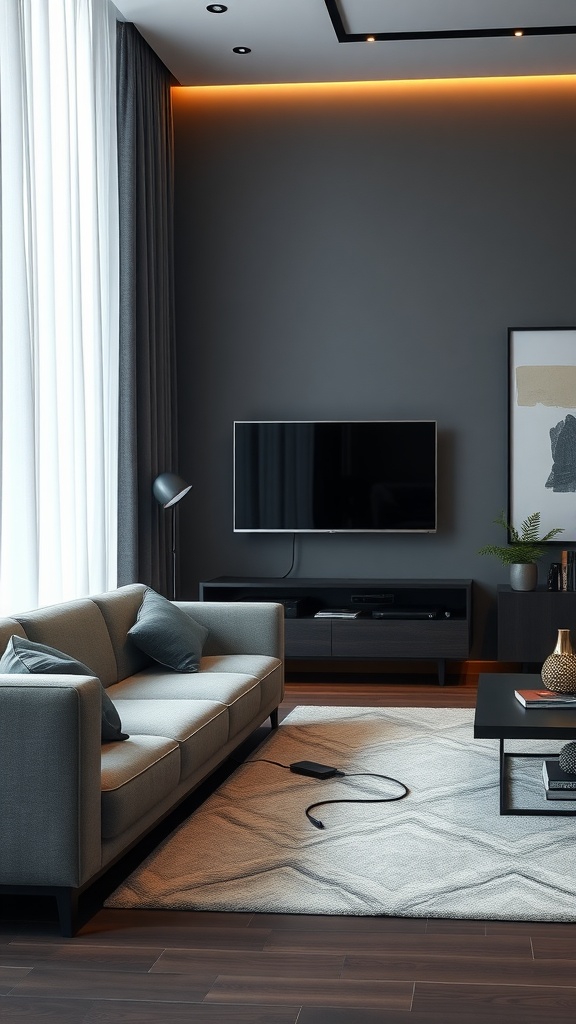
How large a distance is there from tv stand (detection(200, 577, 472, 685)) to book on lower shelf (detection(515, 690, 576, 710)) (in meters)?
2.12

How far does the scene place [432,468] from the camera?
621 cm

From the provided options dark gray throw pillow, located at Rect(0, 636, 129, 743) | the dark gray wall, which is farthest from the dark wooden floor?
the dark gray wall

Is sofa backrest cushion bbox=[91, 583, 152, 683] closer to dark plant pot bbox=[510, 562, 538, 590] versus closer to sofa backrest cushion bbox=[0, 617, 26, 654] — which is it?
sofa backrest cushion bbox=[0, 617, 26, 654]

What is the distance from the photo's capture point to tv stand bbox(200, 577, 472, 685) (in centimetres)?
591

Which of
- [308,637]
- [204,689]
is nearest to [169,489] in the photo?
[308,637]

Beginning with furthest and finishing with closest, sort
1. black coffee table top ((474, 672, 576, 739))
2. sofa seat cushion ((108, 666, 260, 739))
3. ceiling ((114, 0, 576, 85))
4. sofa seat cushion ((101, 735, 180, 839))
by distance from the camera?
ceiling ((114, 0, 576, 85))
sofa seat cushion ((108, 666, 260, 739))
black coffee table top ((474, 672, 576, 739))
sofa seat cushion ((101, 735, 180, 839))

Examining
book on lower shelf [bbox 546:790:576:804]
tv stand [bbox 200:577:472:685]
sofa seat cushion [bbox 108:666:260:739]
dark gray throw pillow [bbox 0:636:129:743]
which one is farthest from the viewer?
tv stand [bbox 200:577:472:685]

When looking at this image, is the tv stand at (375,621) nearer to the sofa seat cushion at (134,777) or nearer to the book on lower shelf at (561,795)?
the book on lower shelf at (561,795)

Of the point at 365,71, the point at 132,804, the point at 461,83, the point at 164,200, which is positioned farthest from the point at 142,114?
the point at 132,804

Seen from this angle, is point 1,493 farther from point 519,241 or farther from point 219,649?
point 519,241

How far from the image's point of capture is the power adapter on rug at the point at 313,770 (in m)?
3.95

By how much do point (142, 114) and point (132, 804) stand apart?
414 cm

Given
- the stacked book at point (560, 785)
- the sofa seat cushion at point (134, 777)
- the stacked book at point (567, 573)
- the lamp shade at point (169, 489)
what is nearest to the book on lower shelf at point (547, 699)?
the stacked book at point (560, 785)

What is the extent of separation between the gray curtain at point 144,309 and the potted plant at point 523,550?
190 centimetres
